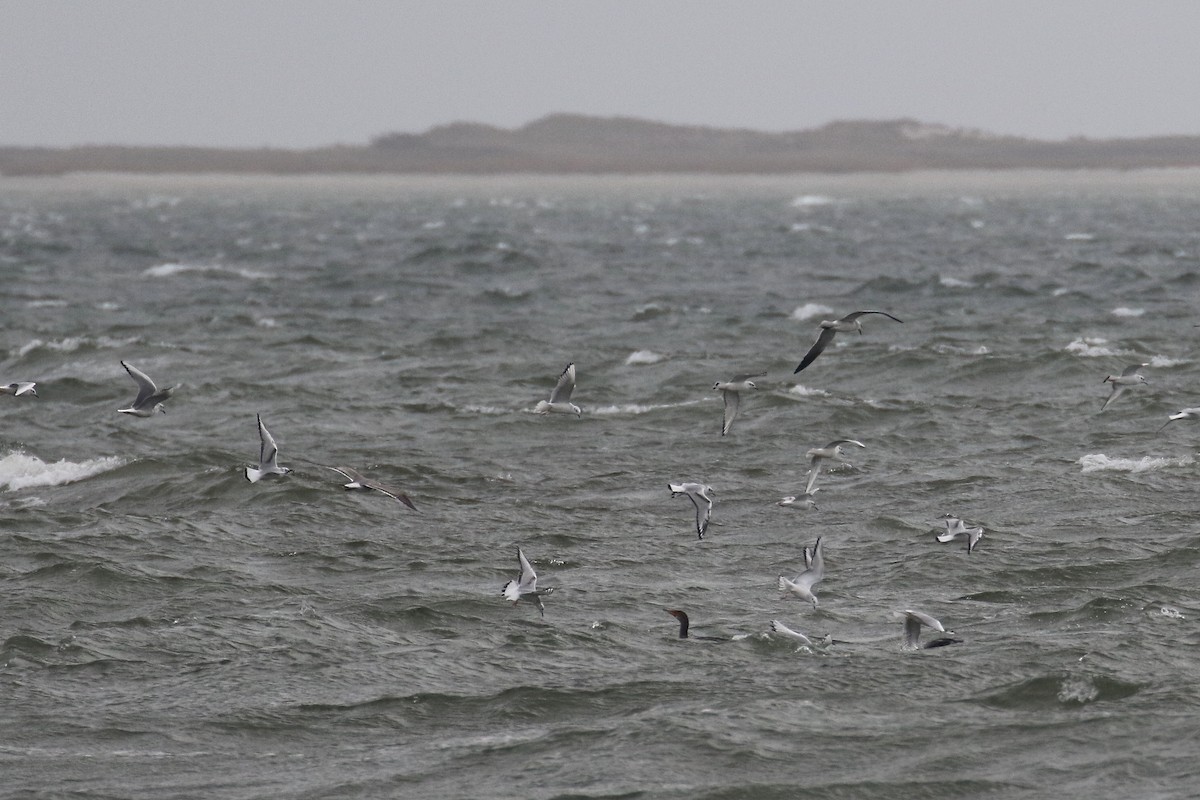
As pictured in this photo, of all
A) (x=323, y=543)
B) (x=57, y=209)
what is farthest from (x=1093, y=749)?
(x=57, y=209)

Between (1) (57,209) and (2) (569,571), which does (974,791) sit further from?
(1) (57,209)

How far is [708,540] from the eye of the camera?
17594 mm

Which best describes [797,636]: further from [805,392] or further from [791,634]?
[805,392]

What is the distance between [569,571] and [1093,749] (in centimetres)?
626

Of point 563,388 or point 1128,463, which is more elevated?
point 563,388

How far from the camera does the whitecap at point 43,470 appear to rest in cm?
2095

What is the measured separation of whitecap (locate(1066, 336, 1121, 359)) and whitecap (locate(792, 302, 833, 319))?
23.5ft

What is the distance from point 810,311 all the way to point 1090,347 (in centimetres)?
868

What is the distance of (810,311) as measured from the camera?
37.9 meters

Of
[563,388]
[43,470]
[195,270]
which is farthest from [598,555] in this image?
[195,270]

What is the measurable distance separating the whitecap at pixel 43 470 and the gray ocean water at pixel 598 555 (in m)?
0.09

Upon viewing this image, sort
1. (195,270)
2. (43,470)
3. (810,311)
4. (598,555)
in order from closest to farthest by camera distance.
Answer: (598,555) → (43,470) → (810,311) → (195,270)

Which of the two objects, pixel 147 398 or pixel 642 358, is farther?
pixel 642 358

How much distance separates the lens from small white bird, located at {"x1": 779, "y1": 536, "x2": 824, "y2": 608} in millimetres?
14438
